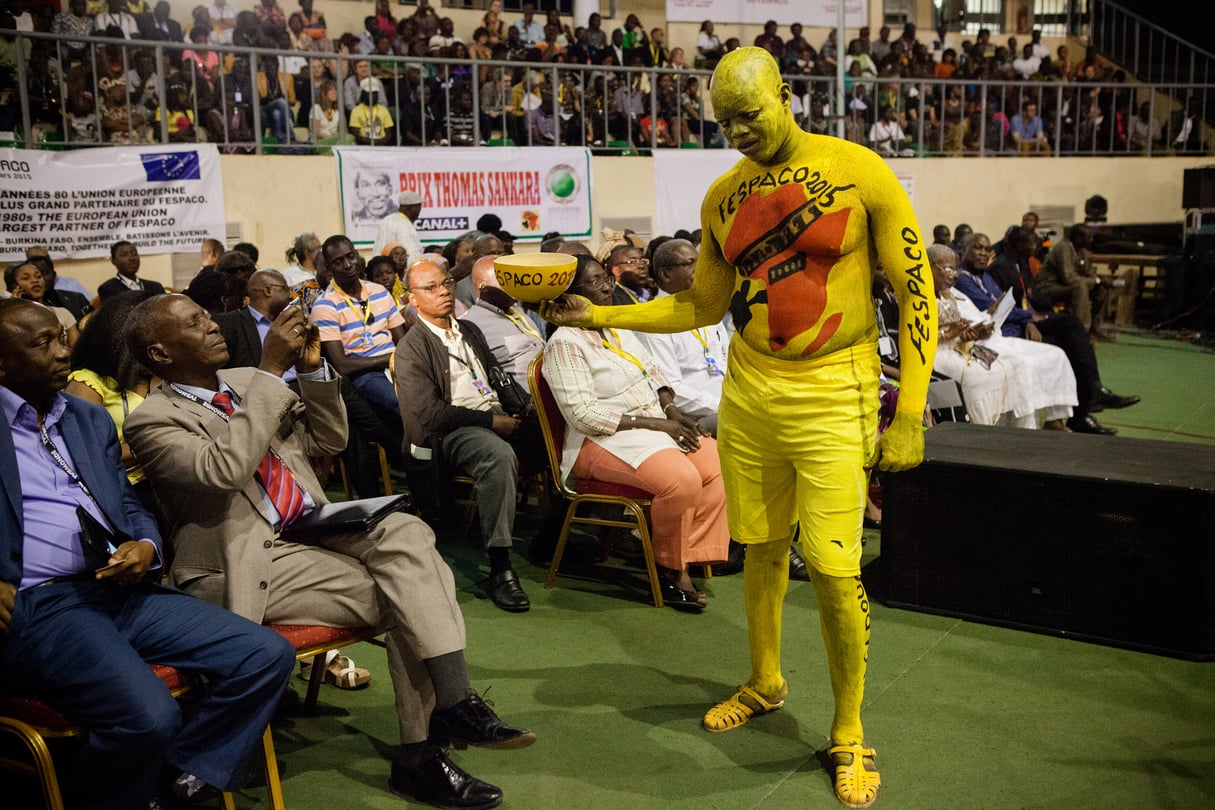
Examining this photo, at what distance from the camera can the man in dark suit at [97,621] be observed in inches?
104

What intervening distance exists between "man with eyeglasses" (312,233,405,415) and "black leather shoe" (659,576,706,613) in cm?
202

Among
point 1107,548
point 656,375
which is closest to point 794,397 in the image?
A: point 1107,548

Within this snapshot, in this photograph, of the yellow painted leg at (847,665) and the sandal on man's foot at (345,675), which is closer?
the yellow painted leg at (847,665)

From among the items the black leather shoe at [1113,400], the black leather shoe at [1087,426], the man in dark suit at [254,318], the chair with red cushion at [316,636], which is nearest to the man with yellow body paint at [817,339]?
the chair with red cushion at [316,636]

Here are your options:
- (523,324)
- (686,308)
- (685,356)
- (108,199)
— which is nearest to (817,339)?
(686,308)

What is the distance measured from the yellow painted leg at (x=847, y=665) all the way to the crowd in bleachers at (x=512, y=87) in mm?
8367

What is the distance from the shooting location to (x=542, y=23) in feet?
52.5

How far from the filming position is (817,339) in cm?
319

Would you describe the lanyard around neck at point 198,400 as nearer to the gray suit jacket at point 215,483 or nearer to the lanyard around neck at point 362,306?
the gray suit jacket at point 215,483

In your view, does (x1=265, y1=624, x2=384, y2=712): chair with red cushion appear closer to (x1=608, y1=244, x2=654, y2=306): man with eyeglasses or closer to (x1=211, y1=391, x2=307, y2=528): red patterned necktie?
(x1=211, y1=391, x2=307, y2=528): red patterned necktie

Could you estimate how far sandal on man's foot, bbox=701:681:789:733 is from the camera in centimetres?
361

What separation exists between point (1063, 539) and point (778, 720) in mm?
1402

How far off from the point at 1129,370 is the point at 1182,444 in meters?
6.85

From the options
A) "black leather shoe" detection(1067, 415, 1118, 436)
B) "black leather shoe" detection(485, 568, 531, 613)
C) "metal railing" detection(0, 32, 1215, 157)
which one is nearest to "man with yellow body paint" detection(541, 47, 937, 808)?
"black leather shoe" detection(485, 568, 531, 613)
